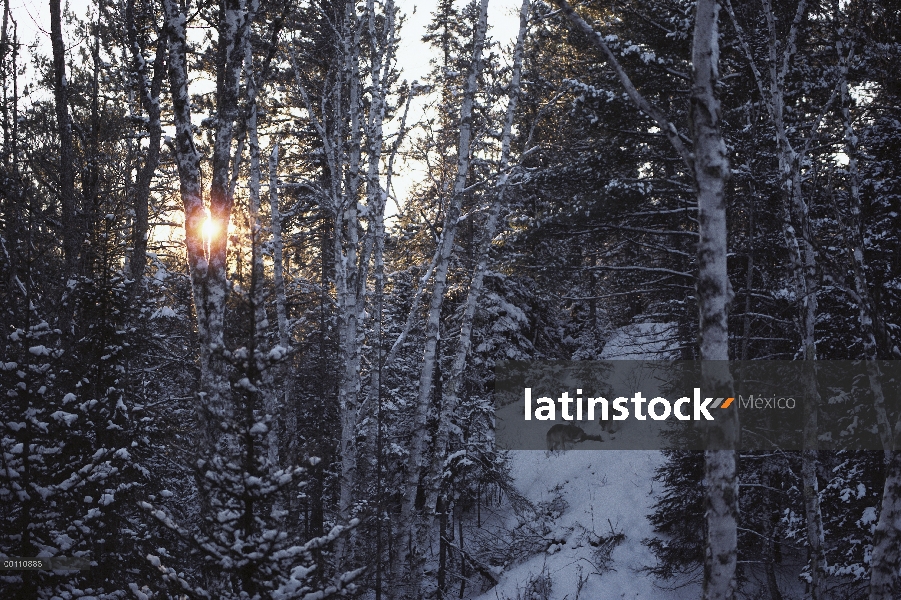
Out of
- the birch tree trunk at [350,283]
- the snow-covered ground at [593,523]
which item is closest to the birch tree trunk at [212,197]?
the birch tree trunk at [350,283]

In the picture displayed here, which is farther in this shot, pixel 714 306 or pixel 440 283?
pixel 440 283

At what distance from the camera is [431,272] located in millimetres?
12055

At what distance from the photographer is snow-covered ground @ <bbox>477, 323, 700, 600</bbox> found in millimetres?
14742

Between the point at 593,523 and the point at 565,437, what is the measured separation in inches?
255

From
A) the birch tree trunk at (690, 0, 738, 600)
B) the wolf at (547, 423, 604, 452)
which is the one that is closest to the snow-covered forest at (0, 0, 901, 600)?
the birch tree trunk at (690, 0, 738, 600)

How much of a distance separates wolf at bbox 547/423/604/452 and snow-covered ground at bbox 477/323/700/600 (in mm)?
383

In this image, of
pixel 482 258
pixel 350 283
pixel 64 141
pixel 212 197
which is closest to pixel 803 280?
pixel 482 258

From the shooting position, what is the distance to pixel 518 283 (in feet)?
61.7

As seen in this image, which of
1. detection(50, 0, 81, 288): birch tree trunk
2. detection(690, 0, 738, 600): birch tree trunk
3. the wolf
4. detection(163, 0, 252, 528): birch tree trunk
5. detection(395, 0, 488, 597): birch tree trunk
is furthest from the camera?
the wolf

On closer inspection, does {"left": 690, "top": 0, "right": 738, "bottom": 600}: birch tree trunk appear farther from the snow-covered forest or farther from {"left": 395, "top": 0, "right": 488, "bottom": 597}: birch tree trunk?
{"left": 395, "top": 0, "right": 488, "bottom": 597}: birch tree trunk

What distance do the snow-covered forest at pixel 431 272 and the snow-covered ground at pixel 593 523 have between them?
0.37 ft

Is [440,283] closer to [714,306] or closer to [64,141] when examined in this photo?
[714,306]

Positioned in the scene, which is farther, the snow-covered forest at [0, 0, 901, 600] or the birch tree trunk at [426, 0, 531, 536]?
the birch tree trunk at [426, 0, 531, 536]

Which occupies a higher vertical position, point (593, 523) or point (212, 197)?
point (212, 197)
